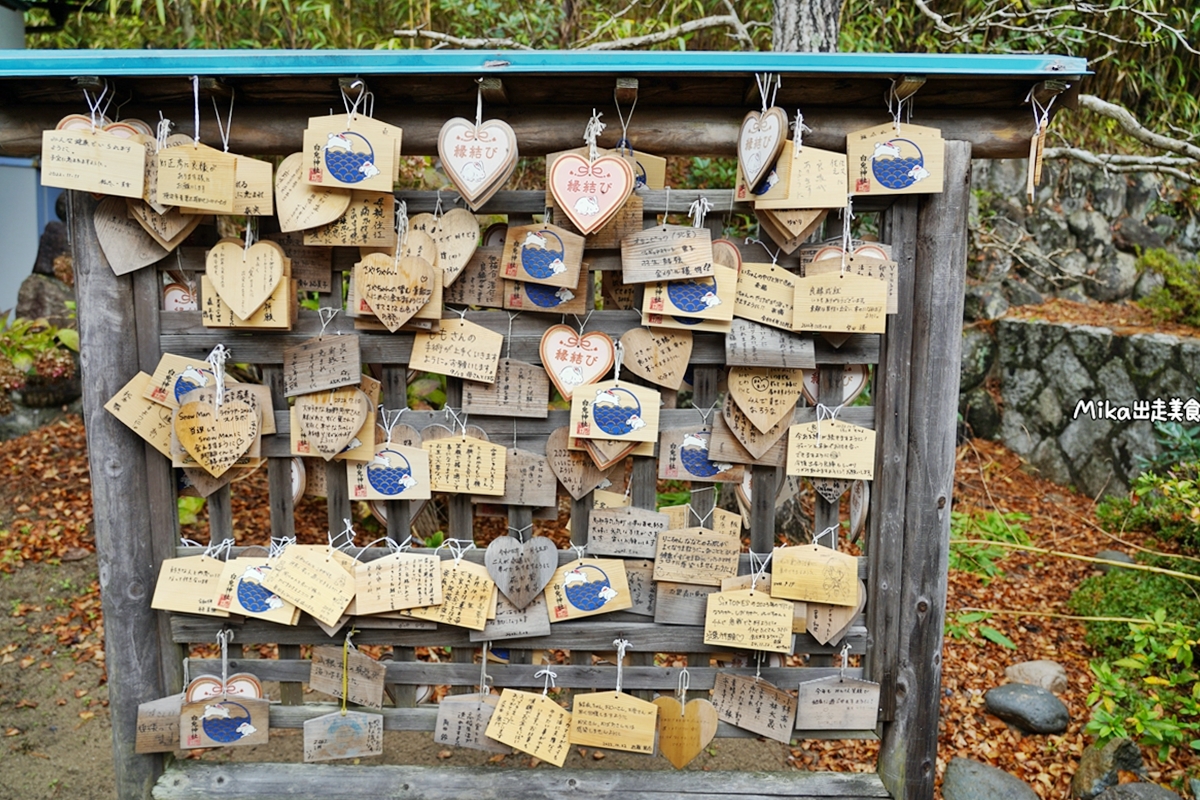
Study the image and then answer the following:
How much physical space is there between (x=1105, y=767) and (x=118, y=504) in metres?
3.70

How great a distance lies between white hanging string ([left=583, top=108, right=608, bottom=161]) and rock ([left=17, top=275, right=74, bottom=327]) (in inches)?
245

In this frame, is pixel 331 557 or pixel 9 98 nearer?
pixel 9 98

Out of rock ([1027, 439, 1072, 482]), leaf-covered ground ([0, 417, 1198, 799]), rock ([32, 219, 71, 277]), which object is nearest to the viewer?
leaf-covered ground ([0, 417, 1198, 799])

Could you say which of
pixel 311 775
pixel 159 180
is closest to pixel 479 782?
pixel 311 775

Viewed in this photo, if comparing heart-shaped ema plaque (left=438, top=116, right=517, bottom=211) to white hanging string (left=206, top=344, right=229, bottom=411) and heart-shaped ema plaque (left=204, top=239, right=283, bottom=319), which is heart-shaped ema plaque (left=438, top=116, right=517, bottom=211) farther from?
white hanging string (left=206, top=344, right=229, bottom=411)

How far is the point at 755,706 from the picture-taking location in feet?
8.35

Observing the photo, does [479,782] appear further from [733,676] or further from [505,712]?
[733,676]

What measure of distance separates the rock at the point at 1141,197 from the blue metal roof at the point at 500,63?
6.05 meters

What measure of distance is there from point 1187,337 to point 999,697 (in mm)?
3388

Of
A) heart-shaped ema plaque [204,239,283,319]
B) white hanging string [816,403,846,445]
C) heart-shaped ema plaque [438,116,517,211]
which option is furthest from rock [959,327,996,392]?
heart-shaped ema plaque [204,239,283,319]

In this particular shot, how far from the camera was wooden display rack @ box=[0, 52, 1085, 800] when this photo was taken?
2156mm

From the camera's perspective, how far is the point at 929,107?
2332 mm

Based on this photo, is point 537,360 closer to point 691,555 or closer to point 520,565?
point 520,565

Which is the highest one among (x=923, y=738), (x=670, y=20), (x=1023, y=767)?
(x=670, y=20)
